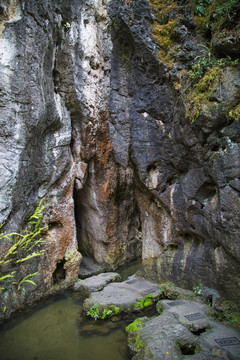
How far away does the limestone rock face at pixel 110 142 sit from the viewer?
17.1ft

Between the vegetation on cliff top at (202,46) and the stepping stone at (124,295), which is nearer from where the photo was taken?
the vegetation on cliff top at (202,46)

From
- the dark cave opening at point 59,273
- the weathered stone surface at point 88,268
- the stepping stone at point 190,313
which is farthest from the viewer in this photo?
the weathered stone surface at point 88,268

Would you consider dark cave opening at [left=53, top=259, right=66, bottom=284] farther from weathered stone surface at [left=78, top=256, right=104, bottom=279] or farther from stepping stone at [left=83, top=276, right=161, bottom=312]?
stepping stone at [left=83, top=276, right=161, bottom=312]

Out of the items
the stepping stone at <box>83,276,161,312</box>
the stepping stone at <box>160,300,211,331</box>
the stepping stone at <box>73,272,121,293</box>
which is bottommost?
the stepping stone at <box>73,272,121,293</box>

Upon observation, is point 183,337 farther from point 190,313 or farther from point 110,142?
point 110,142

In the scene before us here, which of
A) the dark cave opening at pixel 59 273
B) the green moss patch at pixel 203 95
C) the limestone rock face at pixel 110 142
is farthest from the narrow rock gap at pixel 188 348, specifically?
the dark cave opening at pixel 59 273

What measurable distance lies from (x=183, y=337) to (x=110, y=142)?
257 inches

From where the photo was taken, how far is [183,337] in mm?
3904

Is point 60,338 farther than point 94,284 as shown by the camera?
No

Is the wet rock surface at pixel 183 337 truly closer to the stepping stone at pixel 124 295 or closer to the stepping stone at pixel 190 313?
the stepping stone at pixel 190 313

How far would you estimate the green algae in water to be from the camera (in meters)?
4.30

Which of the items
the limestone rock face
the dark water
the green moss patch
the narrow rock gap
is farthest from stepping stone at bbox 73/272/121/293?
the green moss patch

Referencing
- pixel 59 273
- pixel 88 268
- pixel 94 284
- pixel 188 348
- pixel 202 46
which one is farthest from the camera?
pixel 88 268

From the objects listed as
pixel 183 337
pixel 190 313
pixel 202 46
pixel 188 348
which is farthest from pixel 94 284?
pixel 202 46
